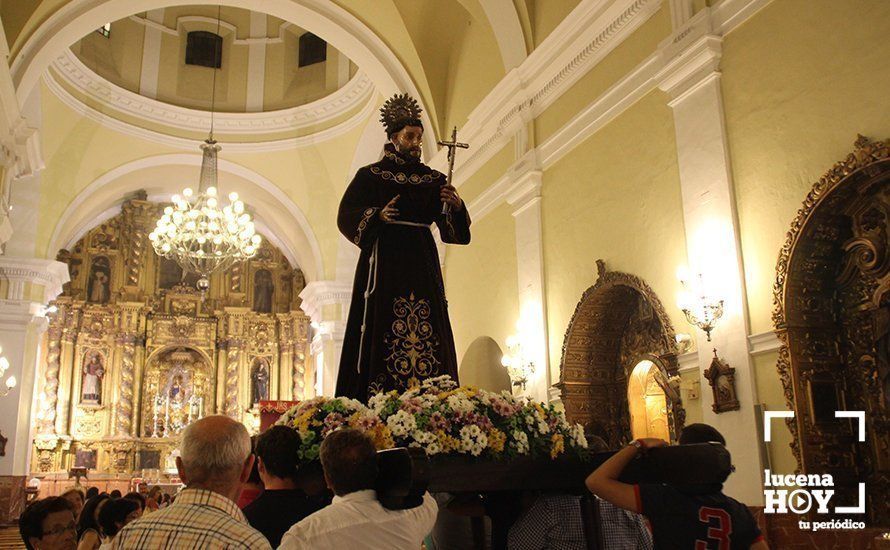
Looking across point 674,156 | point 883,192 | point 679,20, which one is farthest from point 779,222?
point 679,20

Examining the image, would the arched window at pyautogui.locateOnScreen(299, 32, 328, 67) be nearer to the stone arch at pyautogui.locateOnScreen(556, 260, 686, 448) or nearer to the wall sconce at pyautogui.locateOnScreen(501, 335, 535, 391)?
the wall sconce at pyautogui.locateOnScreen(501, 335, 535, 391)

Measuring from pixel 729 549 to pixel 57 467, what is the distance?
2085cm

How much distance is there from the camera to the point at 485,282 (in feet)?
38.6

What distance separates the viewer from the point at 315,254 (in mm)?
18844

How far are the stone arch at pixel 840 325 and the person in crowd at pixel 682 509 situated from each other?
3.96 metres

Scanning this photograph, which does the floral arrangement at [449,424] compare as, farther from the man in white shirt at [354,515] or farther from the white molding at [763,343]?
the white molding at [763,343]

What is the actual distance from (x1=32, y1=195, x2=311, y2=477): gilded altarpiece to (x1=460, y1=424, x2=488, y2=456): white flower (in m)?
19.8

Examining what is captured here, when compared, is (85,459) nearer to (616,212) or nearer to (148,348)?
(148,348)

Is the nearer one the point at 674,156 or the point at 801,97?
the point at 801,97

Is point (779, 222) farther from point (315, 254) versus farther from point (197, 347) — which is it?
point (197, 347)

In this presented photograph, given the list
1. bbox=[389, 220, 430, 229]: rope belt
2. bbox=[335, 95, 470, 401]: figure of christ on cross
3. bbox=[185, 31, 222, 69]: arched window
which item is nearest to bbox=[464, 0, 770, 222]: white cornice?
bbox=[335, 95, 470, 401]: figure of christ on cross

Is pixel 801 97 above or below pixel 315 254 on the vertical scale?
below

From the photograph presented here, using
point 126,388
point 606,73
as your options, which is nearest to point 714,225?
point 606,73

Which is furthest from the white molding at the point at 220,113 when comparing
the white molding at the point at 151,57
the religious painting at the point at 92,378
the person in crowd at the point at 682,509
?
the person in crowd at the point at 682,509
